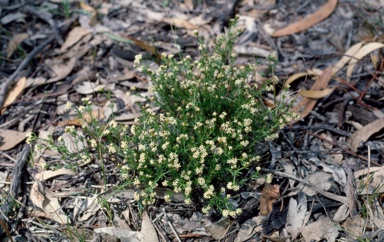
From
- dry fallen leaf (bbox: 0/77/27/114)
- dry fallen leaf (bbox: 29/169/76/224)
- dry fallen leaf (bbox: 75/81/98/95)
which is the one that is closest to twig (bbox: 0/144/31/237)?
dry fallen leaf (bbox: 29/169/76/224)

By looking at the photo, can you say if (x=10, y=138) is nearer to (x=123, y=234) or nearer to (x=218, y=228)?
(x=123, y=234)

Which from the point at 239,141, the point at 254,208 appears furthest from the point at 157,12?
the point at 254,208

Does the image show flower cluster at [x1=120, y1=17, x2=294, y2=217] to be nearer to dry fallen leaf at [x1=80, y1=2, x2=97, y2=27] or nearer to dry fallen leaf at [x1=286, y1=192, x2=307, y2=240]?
dry fallen leaf at [x1=286, y1=192, x2=307, y2=240]

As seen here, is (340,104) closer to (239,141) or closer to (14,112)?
(239,141)

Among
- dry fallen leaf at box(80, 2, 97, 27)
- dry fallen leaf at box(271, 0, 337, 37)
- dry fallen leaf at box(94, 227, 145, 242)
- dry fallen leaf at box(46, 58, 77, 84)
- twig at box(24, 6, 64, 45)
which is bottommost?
dry fallen leaf at box(94, 227, 145, 242)

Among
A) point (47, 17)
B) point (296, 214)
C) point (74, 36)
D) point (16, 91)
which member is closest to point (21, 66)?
point (16, 91)

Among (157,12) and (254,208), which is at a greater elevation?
(157,12)

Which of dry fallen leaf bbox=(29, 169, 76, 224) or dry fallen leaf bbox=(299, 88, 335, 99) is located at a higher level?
dry fallen leaf bbox=(299, 88, 335, 99)
